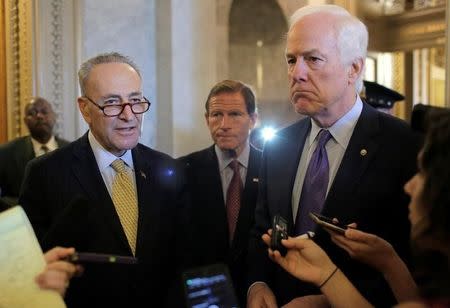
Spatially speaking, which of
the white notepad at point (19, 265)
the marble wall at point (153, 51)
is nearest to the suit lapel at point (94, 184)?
the white notepad at point (19, 265)

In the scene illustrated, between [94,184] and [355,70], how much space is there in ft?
3.02

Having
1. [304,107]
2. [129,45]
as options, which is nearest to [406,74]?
[129,45]

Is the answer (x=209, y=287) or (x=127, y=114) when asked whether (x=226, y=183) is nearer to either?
(x=127, y=114)

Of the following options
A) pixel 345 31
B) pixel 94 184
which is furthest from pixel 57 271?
pixel 345 31

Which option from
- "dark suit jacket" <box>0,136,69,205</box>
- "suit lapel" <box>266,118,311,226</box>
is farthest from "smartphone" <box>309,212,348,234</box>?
"dark suit jacket" <box>0,136,69,205</box>

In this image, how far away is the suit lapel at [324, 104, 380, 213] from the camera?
168 centimetres

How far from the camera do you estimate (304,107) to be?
1795mm

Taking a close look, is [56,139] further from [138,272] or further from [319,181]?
[319,181]

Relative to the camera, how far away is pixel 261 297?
1.77 meters

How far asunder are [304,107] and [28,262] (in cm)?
94

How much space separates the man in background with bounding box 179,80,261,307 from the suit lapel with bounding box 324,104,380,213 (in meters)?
0.69

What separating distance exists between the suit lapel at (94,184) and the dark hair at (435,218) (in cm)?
96

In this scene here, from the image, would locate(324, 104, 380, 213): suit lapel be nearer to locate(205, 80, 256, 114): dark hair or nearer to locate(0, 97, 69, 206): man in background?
locate(205, 80, 256, 114): dark hair

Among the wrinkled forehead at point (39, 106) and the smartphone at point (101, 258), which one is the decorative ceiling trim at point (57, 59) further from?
the smartphone at point (101, 258)
